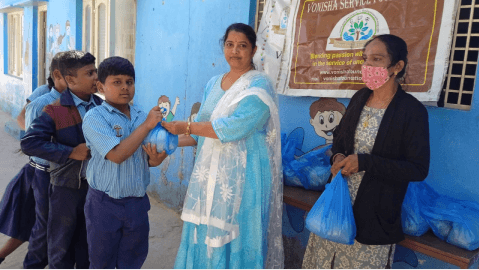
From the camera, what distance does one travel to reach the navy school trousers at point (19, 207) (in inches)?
102

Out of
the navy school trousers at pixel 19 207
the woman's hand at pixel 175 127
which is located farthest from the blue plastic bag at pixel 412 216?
the navy school trousers at pixel 19 207

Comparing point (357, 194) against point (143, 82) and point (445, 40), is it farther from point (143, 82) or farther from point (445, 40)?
point (143, 82)

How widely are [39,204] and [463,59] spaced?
3004 millimetres

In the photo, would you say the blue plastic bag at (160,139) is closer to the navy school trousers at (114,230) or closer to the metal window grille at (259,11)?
the navy school trousers at (114,230)

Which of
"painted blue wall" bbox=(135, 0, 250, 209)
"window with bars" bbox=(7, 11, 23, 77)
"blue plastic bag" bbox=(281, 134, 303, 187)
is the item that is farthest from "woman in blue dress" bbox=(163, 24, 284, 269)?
"window with bars" bbox=(7, 11, 23, 77)

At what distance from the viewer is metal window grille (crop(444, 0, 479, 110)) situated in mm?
2217

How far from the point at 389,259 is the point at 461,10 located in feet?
5.40

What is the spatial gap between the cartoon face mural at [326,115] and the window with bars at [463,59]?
2.47ft

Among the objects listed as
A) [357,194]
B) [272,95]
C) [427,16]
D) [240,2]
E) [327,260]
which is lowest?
[327,260]

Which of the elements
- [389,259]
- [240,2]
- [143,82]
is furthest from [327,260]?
[143,82]

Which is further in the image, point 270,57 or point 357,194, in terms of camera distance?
point 270,57

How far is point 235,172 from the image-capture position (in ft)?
6.66

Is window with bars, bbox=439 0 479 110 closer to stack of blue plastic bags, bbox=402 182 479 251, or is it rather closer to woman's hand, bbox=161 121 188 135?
stack of blue plastic bags, bbox=402 182 479 251

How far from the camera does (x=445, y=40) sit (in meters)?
2.22
